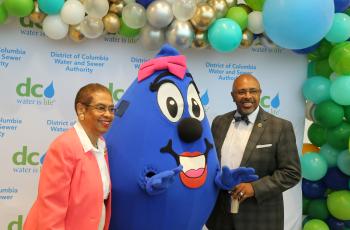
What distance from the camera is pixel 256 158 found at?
2.25 m

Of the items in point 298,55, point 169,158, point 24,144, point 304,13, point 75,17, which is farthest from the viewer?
point 298,55

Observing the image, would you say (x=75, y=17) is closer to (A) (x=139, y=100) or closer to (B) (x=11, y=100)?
(B) (x=11, y=100)

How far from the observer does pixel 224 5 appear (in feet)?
9.80

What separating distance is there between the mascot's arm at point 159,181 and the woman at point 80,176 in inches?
6.9

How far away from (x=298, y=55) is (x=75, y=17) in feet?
5.56

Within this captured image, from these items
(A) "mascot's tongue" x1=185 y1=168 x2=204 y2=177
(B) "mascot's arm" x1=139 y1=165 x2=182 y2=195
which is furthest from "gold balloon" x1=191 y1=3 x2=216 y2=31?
(B) "mascot's arm" x1=139 y1=165 x2=182 y2=195

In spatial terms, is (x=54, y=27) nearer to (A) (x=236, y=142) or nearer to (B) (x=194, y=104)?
(B) (x=194, y=104)

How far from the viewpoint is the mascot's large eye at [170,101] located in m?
1.91

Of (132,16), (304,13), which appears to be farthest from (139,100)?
(304,13)

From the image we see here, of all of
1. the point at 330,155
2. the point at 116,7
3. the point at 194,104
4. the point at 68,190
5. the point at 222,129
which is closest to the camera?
the point at 68,190

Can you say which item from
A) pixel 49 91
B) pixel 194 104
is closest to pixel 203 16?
pixel 194 104

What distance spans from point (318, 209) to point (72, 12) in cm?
228

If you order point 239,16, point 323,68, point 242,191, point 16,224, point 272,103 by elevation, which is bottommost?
point 16,224

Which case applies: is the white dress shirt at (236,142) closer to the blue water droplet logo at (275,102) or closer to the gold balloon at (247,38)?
the gold balloon at (247,38)
